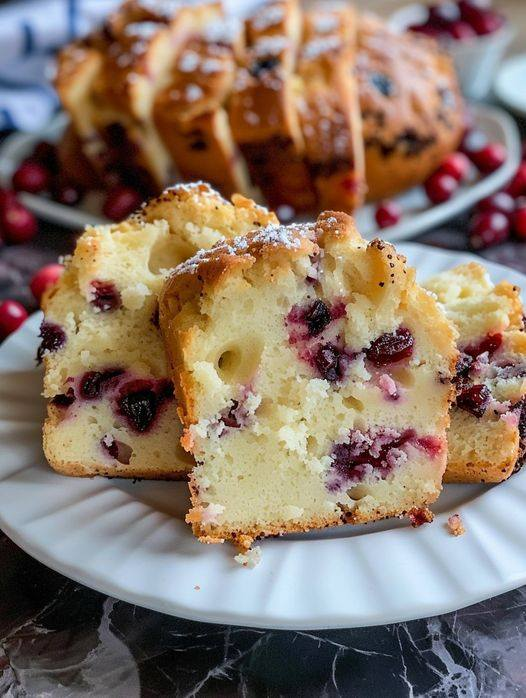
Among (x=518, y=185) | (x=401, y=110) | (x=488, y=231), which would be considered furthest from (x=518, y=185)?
(x=401, y=110)

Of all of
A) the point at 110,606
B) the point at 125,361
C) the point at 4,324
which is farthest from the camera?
the point at 4,324

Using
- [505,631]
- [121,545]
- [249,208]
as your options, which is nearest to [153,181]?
[249,208]

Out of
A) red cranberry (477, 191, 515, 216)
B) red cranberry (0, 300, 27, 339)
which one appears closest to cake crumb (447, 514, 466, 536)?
red cranberry (0, 300, 27, 339)

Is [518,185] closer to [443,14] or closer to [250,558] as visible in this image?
[443,14]

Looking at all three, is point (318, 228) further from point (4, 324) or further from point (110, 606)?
point (4, 324)

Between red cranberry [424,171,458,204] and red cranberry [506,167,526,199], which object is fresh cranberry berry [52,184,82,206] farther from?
red cranberry [506,167,526,199]

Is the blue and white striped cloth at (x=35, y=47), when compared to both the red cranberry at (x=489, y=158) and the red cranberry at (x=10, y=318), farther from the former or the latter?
the red cranberry at (x=489, y=158)

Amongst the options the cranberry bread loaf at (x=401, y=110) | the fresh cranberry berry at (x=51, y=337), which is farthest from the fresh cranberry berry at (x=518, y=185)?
the fresh cranberry berry at (x=51, y=337)
